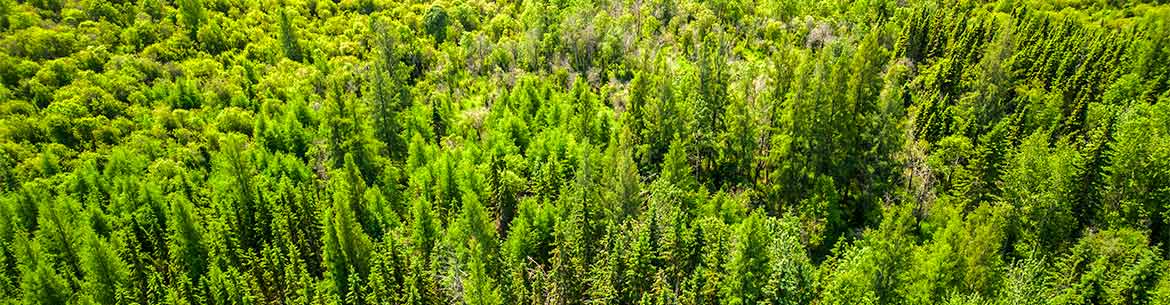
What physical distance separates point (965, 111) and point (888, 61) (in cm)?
2304

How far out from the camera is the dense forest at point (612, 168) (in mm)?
48562

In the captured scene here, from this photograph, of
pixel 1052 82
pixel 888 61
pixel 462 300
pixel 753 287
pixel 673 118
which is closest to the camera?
pixel 753 287

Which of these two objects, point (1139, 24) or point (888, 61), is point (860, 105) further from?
point (1139, 24)

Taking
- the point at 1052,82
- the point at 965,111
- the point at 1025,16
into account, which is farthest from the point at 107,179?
the point at 1025,16

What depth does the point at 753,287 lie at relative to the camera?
4388 cm

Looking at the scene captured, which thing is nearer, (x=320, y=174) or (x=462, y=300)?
(x=462, y=300)

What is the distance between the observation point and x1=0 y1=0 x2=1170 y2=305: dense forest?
4856 centimetres

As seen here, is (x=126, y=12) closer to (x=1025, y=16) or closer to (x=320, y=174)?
(x=320, y=174)

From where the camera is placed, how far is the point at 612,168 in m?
56.2

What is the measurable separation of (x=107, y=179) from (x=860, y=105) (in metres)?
78.8

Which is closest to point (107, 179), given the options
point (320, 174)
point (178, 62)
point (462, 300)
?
point (320, 174)

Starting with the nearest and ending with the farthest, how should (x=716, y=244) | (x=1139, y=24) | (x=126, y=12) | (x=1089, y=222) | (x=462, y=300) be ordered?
(x=716, y=244), (x=462, y=300), (x=1089, y=222), (x=1139, y=24), (x=126, y=12)

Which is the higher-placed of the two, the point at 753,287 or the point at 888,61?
the point at 753,287

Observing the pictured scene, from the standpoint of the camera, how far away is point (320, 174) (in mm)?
74812
